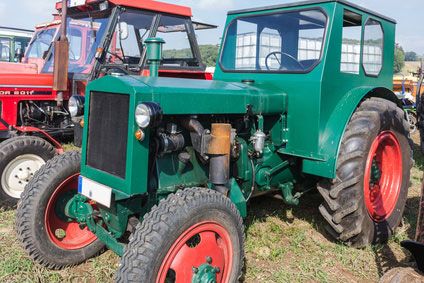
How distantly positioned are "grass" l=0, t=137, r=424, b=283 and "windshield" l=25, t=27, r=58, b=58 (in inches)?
113

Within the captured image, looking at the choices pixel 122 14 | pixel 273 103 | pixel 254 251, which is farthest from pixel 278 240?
pixel 122 14

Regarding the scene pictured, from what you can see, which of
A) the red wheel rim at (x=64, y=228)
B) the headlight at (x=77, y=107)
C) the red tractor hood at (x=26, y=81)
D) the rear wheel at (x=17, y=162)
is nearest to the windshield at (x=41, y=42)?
the red tractor hood at (x=26, y=81)

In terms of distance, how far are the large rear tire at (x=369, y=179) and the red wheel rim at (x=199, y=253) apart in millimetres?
1101

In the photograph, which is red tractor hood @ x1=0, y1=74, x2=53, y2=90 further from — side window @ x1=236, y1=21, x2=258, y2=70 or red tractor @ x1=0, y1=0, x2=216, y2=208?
side window @ x1=236, y1=21, x2=258, y2=70

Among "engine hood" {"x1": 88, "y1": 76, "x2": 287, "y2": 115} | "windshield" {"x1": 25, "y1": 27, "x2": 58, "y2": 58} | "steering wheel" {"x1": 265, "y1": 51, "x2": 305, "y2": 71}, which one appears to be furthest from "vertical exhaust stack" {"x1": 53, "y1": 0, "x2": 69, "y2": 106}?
"steering wheel" {"x1": 265, "y1": 51, "x2": 305, "y2": 71}

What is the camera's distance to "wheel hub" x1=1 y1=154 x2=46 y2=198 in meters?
4.23

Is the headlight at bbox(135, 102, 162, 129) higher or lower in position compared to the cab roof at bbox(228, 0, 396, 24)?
lower

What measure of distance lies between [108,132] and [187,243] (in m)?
0.84

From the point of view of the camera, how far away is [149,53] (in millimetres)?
3217

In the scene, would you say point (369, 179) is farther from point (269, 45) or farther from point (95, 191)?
point (95, 191)

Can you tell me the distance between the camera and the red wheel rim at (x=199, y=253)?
7.42ft

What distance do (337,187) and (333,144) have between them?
0.33 metres

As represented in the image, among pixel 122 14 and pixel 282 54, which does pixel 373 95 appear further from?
pixel 122 14

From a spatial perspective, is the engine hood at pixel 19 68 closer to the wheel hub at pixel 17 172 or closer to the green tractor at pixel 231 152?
the wheel hub at pixel 17 172
